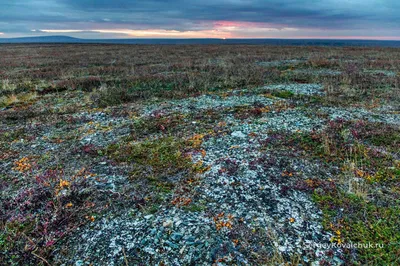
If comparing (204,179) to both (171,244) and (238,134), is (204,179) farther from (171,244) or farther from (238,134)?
(238,134)

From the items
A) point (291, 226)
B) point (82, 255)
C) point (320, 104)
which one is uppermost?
point (320, 104)

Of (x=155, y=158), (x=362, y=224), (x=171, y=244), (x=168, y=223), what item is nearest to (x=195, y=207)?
(x=168, y=223)

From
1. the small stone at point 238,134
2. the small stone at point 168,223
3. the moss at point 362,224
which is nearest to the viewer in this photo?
the moss at point 362,224

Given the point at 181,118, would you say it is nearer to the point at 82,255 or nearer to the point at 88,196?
the point at 88,196

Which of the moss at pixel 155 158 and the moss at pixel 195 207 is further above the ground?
the moss at pixel 155 158

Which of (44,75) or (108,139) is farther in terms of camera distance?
(44,75)

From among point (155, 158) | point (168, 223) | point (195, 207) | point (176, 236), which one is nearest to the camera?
point (176, 236)

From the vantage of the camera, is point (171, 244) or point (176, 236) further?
point (176, 236)

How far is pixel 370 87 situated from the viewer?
59.1 feet

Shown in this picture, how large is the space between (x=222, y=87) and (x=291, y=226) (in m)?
15.0

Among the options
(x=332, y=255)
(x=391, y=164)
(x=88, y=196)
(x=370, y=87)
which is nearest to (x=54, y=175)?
(x=88, y=196)

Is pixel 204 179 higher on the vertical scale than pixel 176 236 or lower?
higher

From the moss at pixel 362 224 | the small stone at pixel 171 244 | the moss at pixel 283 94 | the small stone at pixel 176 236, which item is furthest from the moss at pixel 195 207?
the moss at pixel 283 94

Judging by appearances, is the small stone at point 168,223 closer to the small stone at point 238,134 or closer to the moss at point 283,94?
the small stone at point 238,134
